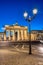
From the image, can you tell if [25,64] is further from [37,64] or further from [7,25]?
[7,25]

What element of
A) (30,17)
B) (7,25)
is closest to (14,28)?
(7,25)

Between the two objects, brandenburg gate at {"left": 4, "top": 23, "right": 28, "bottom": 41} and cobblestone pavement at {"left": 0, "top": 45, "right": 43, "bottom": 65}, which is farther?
brandenburg gate at {"left": 4, "top": 23, "right": 28, "bottom": 41}

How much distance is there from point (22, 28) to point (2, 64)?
376 ft

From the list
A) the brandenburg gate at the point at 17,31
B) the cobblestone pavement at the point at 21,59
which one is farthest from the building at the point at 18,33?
the cobblestone pavement at the point at 21,59

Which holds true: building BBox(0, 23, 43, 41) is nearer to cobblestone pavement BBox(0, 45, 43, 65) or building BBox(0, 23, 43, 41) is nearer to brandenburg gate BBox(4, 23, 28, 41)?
brandenburg gate BBox(4, 23, 28, 41)

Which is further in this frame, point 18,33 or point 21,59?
point 18,33

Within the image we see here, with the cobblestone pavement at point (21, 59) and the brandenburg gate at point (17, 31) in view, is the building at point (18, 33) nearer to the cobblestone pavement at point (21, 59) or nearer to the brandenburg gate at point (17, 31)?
the brandenburg gate at point (17, 31)

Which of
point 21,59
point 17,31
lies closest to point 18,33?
point 17,31

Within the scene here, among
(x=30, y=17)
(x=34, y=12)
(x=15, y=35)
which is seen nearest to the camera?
(x=34, y=12)

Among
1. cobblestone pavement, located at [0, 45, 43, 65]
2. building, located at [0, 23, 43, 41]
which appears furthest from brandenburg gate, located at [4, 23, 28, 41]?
cobblestone pavement, located at [0, 45, 43, 65]

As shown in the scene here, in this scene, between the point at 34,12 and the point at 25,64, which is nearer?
the point at 25,64

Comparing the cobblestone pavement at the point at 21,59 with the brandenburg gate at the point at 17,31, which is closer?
the cobblestone pavement at the point at 21,59

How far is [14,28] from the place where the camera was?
12744cm

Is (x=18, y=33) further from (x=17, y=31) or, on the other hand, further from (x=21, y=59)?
(x=21, y=59)
